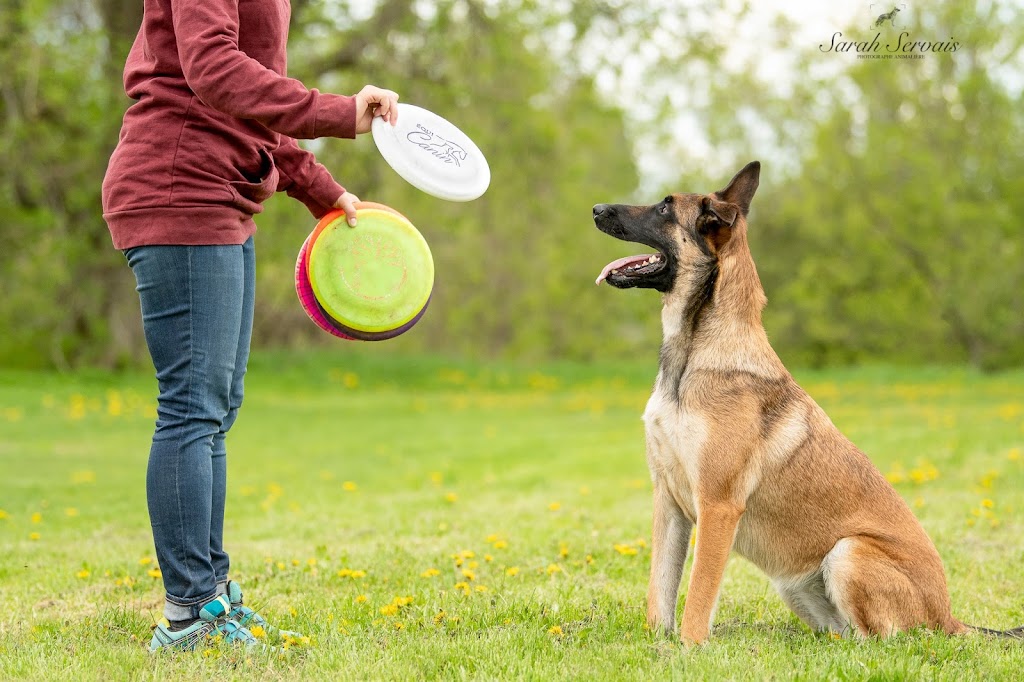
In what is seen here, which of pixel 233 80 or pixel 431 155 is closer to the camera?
pixel 233 80

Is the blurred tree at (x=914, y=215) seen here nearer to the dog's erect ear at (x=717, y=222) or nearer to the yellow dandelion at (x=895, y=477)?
the yellow dandelion at (x=895, y=477)

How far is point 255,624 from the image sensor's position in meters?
3.70

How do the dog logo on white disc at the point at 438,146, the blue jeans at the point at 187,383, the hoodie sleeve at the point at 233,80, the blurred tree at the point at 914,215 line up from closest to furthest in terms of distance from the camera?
1. the hoodie sleeve at the point at 233,80
2. the blue jeans at the point at 187,383
3. the dog logo on white disc at the point at 438,146
4. the blurred tree at the point at 914,215

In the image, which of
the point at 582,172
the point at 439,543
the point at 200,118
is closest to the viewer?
the point at 200,118

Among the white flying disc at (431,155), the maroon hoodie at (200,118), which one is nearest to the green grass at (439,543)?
the maroon hoodie at (200,118)

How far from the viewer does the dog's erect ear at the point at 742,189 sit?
13.3ft

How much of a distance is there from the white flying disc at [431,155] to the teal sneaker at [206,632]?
1707 mm

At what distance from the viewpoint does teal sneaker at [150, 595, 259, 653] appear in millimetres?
3432

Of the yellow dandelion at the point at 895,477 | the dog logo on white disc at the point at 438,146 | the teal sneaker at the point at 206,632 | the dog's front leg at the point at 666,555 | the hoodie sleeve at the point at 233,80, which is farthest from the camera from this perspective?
the yellow dandelion at the point at 895,477

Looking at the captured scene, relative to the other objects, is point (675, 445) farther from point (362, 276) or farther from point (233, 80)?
point (233, 80)

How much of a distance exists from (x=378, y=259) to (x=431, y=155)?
0.46m

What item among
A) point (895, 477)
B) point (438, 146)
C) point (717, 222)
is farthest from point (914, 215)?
point (438, 146)

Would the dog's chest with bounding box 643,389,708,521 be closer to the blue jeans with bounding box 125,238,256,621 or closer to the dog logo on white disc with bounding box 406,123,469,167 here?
the dog logo on white disc with bounding box 406,123,469,167

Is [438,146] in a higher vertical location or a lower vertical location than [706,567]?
higher
